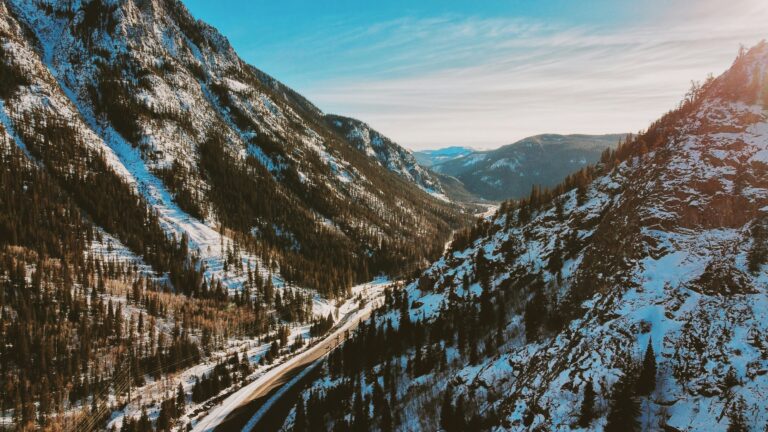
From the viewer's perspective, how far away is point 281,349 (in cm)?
11775

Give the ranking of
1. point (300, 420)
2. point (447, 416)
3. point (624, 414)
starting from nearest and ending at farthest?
point (624, 414)
point (447, 416)
point (300, 420)

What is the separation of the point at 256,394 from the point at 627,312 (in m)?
78.8

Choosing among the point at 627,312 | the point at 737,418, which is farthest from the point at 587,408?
the point at 627,312

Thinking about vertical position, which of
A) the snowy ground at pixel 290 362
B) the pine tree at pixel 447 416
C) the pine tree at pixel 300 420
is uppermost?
the pine tree at pixel 447 416

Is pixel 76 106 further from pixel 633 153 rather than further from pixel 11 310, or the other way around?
pixel 633 153

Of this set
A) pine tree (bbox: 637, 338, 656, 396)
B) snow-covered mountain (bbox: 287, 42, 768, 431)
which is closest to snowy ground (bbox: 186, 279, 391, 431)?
snow-covered mountain (bbox: 287, 42, 768, 431)

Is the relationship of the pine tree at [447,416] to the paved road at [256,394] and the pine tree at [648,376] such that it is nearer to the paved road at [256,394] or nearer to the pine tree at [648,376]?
the pine tree at [648,376]

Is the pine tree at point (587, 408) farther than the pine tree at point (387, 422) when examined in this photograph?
No

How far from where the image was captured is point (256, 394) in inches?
3337

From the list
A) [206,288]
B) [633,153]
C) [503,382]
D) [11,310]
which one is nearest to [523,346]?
[503,382]

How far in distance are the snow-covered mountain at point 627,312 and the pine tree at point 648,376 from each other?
0.06 m

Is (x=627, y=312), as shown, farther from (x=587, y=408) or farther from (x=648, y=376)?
(x=587, y=408)

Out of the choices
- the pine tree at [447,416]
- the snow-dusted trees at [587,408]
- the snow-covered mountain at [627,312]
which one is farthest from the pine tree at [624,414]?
the pine tree at [447,416]

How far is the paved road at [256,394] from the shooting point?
2950 inches
